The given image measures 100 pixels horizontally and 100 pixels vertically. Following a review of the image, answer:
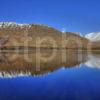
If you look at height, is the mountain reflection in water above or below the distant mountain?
below

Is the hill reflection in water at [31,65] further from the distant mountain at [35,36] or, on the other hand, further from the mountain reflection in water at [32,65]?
the distant mountain at [35,36]

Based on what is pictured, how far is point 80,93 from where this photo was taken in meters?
7.43

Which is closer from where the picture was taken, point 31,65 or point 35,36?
point 31,65

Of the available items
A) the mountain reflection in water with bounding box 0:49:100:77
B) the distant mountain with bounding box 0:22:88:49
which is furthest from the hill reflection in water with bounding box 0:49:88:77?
the distant mountain with bounding box 0:22:88:49

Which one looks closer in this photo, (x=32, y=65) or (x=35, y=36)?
(x=32, y=65)

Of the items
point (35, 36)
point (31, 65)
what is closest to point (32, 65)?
point (31, 65)

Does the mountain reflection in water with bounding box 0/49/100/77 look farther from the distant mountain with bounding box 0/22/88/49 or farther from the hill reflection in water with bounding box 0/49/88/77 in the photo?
the distant mountain with bounding box 0/22/88/49

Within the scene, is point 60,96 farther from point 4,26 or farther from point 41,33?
point 4,26

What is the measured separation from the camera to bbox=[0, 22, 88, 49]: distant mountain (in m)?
107

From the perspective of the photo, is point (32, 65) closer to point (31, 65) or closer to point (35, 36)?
point (31, 65)

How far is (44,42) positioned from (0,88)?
104919 millimetres

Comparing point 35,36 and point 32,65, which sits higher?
point 35,36

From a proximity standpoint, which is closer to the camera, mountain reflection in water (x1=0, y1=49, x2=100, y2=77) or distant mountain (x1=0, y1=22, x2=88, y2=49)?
mountain reflection in water (x1=0, y1=49, x2=100, y2=77)

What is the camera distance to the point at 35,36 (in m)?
118
